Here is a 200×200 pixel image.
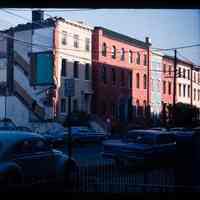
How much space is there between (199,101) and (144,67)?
57.2 inches

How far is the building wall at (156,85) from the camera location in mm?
9445

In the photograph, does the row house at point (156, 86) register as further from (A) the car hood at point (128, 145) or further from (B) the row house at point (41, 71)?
(B) the row house at point (41, 71)

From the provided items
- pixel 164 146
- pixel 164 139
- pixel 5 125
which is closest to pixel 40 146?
pixel 5 125

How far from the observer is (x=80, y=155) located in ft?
34.3

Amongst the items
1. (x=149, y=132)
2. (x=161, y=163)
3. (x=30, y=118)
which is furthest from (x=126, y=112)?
(x=30, y=118)

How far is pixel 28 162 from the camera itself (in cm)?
704

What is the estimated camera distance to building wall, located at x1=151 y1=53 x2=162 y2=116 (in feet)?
31.0

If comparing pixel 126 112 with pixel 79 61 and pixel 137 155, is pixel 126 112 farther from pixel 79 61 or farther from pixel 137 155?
pixel 79 61

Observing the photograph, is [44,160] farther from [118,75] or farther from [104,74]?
[104,74]

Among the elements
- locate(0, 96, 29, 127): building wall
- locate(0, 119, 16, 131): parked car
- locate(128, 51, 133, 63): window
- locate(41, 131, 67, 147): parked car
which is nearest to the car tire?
locate(0, 119, 16, 131): parked car

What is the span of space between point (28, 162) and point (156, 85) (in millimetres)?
3535

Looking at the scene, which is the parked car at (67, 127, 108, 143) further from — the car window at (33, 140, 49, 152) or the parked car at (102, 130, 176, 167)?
the car window at (33, 140, 49, 152)

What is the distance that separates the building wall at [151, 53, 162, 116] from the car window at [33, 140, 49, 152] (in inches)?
108

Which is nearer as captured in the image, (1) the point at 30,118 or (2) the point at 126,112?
(2) the point at 126,112
